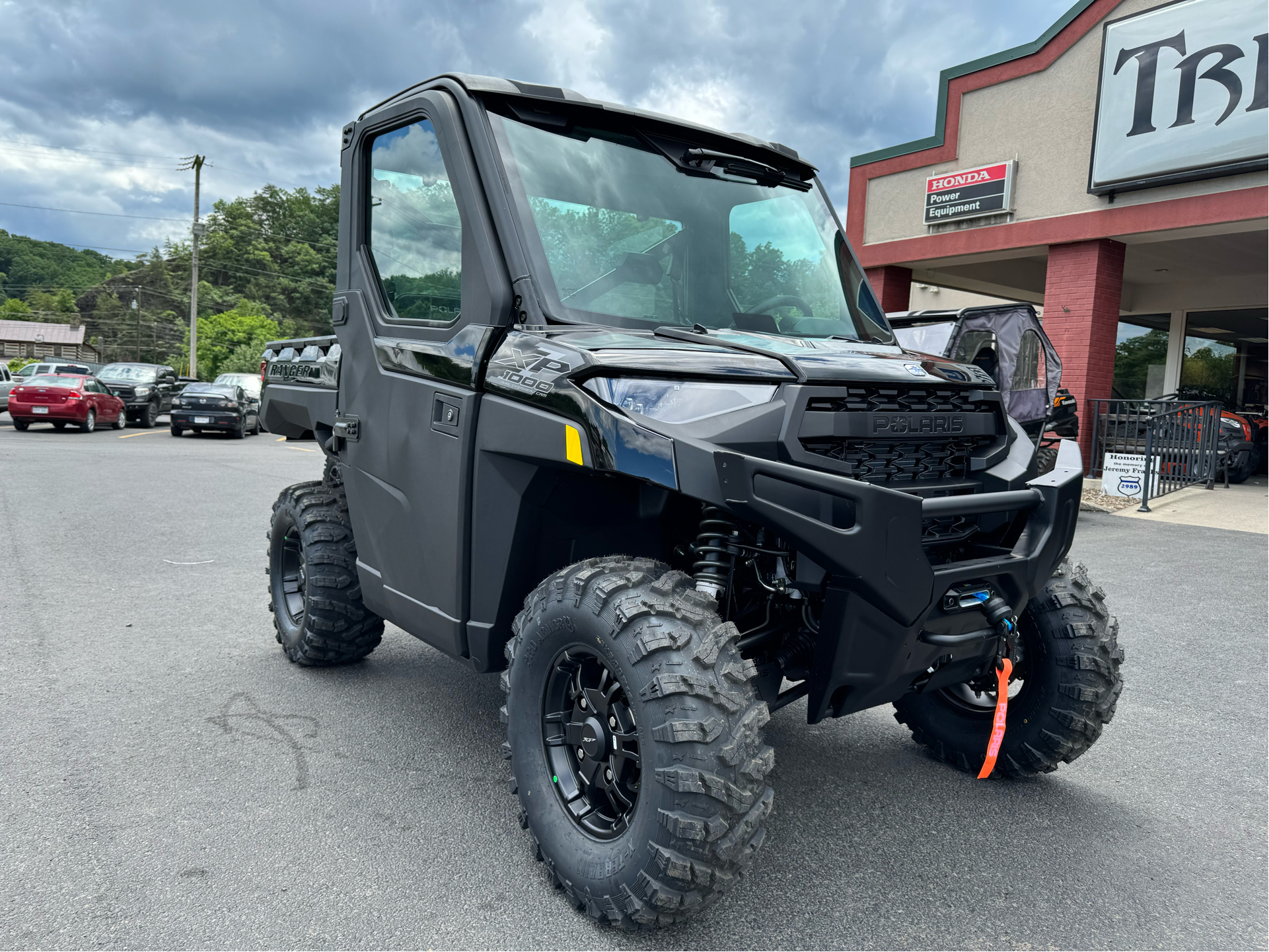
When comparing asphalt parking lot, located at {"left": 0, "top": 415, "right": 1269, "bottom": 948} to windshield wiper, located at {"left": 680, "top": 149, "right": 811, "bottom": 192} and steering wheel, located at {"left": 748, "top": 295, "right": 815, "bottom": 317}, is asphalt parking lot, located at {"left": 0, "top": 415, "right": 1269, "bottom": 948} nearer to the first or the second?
steering wheel, located at {"left": 748, "top": 295, "right": 815, "bottom": 317}

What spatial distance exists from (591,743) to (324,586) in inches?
83.1

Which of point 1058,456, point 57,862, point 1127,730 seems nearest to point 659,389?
point 1058,456

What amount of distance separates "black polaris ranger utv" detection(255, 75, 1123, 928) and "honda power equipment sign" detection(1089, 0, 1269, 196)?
1242 cm

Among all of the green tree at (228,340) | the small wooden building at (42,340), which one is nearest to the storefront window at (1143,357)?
the green tree at (228,340)

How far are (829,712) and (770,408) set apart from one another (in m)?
0.93

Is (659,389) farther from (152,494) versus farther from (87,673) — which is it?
(152,494)

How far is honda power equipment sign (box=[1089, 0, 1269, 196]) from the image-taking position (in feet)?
41.5

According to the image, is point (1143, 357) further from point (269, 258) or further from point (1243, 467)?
point (269, 258)

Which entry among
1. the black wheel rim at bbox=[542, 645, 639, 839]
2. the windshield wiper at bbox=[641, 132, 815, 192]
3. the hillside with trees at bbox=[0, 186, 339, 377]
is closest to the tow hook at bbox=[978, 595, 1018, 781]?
the black wheel rim at bbox=[542, 645, 639, 839]

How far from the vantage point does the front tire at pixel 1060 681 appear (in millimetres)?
3178

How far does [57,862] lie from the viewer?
272 centimetres

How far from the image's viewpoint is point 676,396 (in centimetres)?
244

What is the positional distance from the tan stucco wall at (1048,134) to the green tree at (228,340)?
5115 cm

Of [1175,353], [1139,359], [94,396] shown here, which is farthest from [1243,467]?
[94,396]
